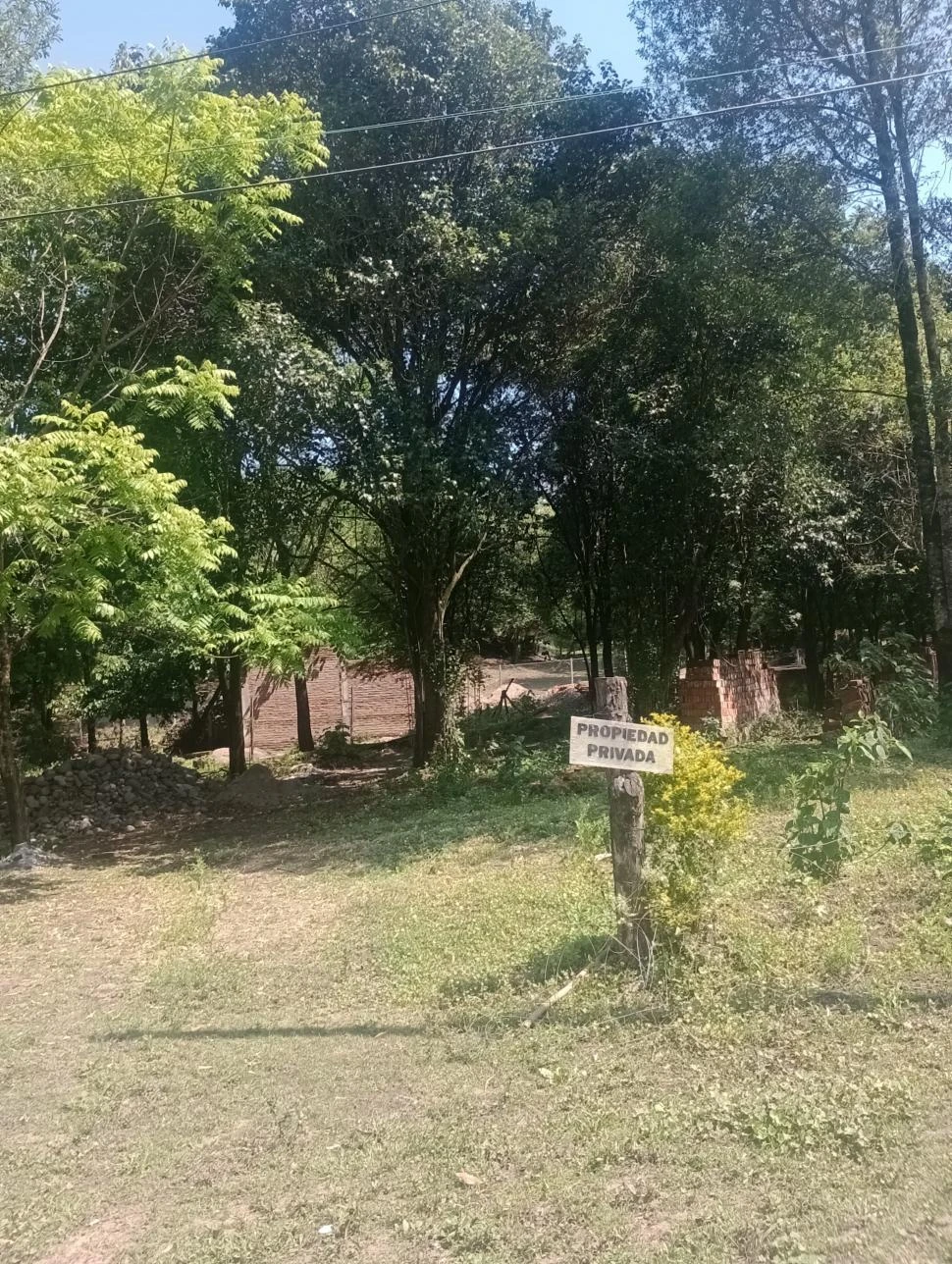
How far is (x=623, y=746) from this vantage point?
17.6ft

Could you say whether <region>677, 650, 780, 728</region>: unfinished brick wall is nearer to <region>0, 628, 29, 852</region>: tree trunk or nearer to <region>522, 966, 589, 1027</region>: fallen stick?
<region>0, 628, 29, 852</region>: tree trunk

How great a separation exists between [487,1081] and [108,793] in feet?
43.6

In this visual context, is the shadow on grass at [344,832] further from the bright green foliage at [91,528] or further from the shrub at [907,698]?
the shrub at [907,698]

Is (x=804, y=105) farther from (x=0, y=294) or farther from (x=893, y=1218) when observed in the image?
(x=893, y=1218)

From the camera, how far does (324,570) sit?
2264 centimetres

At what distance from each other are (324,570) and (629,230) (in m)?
10.5

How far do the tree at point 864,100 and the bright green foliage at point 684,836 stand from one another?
33.3ft

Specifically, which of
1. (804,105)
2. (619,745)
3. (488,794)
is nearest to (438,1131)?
(619,745)

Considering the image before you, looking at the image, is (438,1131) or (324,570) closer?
(438,1131)

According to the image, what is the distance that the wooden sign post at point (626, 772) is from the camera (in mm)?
5355

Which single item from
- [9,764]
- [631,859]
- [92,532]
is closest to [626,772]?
[631,859]

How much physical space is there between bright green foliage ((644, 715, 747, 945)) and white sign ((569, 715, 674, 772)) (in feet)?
1.15

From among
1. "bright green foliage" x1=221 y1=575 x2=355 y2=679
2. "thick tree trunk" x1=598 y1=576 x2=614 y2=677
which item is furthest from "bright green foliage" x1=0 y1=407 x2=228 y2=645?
"thick tree trunk" x1=598 y1=576 x2=614 y2=677

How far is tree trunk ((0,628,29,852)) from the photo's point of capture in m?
12.2
